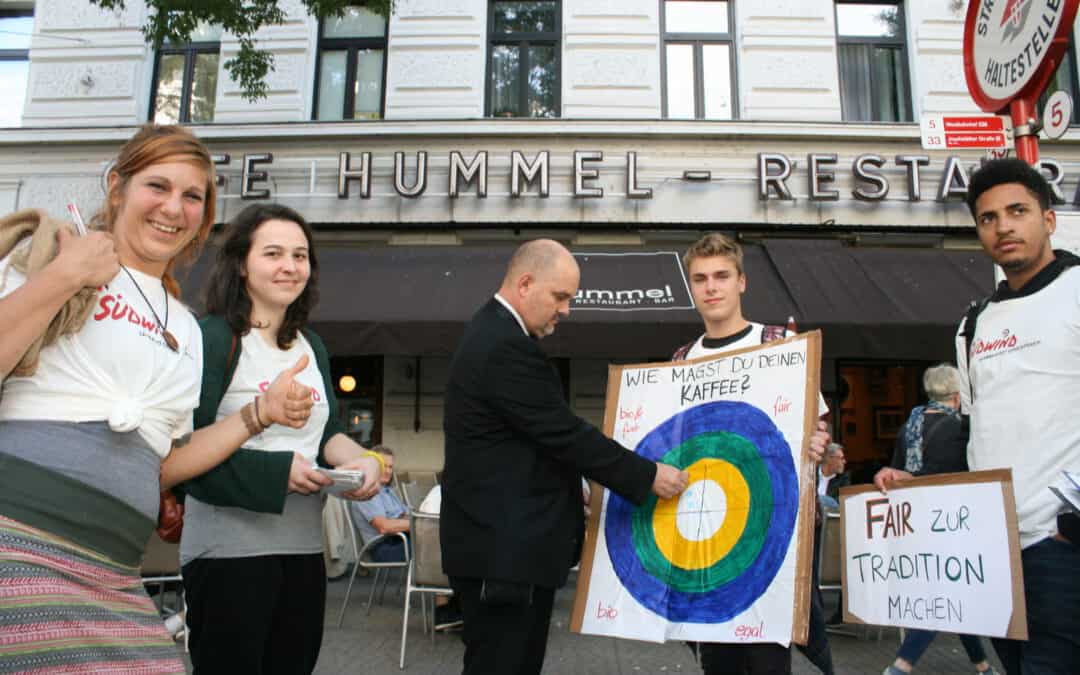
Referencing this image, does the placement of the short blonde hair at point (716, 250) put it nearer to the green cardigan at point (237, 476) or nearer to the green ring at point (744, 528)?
the green ring at point (744, 528)

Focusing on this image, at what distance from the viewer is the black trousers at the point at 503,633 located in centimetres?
227

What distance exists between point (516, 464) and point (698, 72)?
26.2 ft

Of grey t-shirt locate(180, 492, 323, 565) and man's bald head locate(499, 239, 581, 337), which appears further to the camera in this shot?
man's bald head locate(499, 239, 581, 337)

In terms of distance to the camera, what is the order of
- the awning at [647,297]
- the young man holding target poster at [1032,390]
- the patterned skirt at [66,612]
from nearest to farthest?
the patterned skirt at [66,612], the young man holding target poster at [1032,390], the awning at [647,297]

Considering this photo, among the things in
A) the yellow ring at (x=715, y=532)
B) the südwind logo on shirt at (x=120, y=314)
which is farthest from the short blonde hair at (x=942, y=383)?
the südwind logo on shirt at (x=120, y=314)

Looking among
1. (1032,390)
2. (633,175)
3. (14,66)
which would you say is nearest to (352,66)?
(633,175)

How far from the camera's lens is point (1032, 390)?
7.20 feet

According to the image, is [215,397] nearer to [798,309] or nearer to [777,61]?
[798,309]

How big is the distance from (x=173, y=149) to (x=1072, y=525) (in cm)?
259

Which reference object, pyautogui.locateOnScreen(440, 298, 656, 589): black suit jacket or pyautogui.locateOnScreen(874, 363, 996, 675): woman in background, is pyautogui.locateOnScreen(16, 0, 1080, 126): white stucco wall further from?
pyautogui.locateOnScreen(440, 298, 656, 589): black suit jacket

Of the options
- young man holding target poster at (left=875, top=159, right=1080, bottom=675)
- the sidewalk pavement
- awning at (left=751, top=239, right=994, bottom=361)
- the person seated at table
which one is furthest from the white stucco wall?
young man holding target poster at (left=875, top=159, right=1080, bottom=675)

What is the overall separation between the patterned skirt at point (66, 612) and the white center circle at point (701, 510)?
1779 millimetres

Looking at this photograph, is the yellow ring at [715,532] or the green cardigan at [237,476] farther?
the yellow ring at [715,532]

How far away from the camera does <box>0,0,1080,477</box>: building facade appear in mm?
8469
